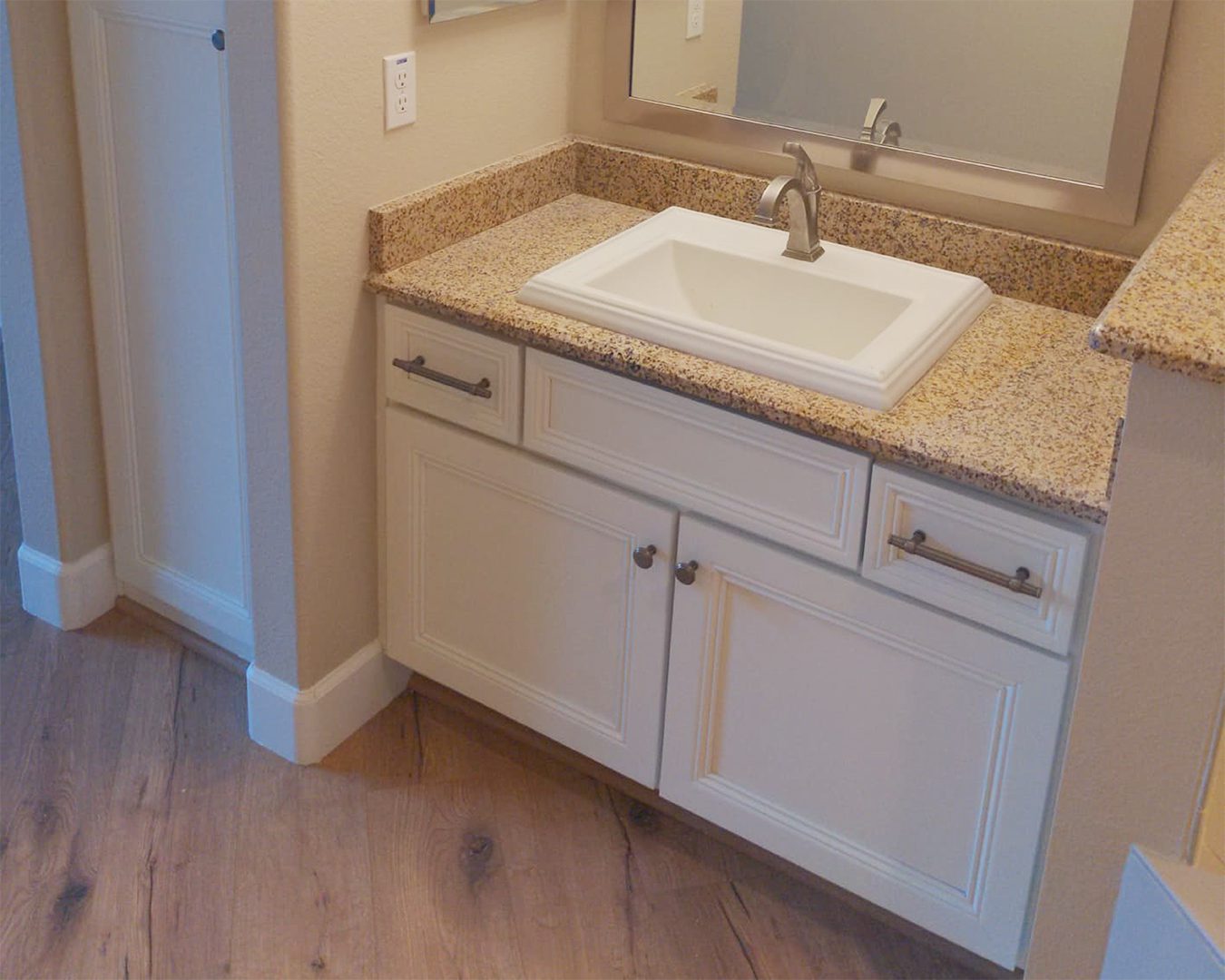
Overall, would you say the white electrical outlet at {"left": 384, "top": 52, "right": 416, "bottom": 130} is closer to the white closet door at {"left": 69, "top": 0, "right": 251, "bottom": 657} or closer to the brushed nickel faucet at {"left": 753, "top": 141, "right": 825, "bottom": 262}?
the white closet door at {"left": 69, "top": 0, "right": 251, "bottom": 657}

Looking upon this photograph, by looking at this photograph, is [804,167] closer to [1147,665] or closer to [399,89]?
[399,89]

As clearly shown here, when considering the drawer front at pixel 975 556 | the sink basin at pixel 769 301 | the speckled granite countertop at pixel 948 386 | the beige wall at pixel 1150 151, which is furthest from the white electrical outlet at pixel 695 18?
the drawer front at pixel 975 556

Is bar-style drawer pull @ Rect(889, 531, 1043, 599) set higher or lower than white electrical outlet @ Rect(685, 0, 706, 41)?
lower

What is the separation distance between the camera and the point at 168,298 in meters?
2.30

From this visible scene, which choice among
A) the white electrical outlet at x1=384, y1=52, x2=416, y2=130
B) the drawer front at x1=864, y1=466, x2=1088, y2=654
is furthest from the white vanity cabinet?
the white electrical outlet at x1=384, y1=52, x2=416, y2=130

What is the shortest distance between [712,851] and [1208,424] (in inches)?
44.9

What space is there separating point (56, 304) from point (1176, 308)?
181 cm

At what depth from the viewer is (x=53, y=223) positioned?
233 centimetres

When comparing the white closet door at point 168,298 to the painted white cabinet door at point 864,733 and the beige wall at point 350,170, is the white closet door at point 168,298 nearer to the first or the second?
the beige wall at point 350,170

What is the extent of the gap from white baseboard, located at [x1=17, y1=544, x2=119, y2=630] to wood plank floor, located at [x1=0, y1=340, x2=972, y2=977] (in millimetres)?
150

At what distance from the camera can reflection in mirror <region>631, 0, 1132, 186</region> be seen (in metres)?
1.94

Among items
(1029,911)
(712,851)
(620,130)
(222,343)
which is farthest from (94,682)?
(1029,911)

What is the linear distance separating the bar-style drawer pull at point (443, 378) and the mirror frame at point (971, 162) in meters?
0.61

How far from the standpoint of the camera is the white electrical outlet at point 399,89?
2008 mm
